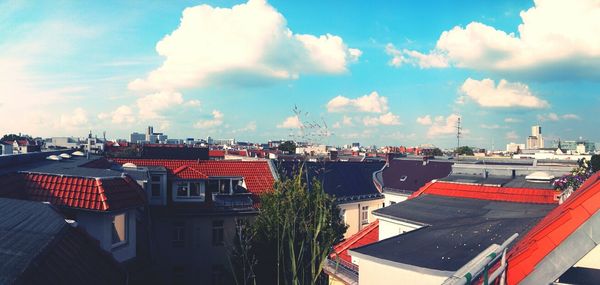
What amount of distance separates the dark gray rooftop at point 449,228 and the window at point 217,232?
11.1m

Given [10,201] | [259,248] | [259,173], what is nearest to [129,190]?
[10,201]

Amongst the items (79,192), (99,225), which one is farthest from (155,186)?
(99,225)

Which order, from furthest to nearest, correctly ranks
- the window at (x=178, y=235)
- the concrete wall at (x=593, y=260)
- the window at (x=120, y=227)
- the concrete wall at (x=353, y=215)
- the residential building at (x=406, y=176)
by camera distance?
the residential building at (x=406, y=176) < the concrete wall at (x=353, y=215) < the window at (x=178, y=235) < the window at (x=120, y=227) < the concrete wall at (x=593, y=260)

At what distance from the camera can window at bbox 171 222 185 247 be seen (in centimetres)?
2355

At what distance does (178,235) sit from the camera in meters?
23.7

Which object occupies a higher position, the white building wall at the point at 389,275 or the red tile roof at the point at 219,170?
the red tile roof at the point at 219,170

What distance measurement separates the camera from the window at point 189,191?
A: 997 inches

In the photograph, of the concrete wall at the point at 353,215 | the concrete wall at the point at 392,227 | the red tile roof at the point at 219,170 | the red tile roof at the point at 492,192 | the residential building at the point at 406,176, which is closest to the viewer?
the concrete wall at the point at 392,227

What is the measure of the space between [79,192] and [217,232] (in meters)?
13.5

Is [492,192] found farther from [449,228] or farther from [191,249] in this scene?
[191,249]

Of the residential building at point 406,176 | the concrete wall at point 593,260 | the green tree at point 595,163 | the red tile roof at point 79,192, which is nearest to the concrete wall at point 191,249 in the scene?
the red tile roof at point 79,192

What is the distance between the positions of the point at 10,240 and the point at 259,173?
23.0 m

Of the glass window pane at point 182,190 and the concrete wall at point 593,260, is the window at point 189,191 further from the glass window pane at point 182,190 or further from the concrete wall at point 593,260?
the concrete wall at point 593,260

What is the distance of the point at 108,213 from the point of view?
444 inches
